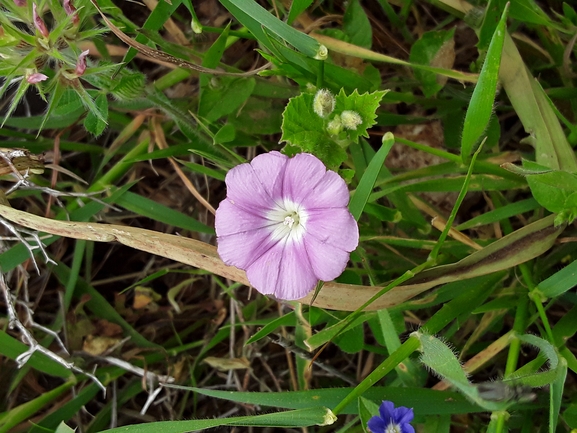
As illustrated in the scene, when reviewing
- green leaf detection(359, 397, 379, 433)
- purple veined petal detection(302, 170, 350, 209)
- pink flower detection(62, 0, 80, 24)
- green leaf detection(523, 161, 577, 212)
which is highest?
pink flower detection(62, 0, 80, 24)

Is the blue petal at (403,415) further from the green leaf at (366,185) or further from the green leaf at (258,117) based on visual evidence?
the green leaf at (258,117)

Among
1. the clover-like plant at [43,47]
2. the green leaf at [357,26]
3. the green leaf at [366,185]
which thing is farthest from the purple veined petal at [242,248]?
the green leaf at [357,26]

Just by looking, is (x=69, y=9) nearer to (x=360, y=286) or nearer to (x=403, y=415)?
(x=360, y=286)

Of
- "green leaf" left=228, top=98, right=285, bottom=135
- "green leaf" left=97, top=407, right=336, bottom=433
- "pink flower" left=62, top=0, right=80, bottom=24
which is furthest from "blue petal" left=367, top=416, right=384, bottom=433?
"pink flower" left=62, top=0, right=80, bottom=24

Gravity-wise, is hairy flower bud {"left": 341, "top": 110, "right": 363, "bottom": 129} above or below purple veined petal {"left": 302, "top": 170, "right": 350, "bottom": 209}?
above

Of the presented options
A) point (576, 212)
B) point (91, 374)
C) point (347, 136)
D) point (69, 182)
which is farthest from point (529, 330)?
point (69, 182)

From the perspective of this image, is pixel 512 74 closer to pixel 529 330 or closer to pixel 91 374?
pixel 529 330

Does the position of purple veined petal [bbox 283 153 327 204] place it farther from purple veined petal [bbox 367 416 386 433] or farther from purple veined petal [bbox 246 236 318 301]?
purple veined petal [bbox 367 416 386 433]
